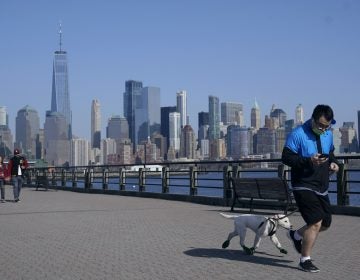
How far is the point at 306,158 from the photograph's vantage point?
6.52 meters

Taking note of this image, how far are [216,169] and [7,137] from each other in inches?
7230

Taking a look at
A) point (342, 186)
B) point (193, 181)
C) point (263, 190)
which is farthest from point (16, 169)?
point (342, 186)

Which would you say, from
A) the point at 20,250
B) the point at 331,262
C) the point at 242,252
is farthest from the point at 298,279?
the point at 20,250

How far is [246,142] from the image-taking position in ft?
428

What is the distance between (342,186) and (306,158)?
22.6 feet

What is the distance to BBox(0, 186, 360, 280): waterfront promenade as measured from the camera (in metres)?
6.69

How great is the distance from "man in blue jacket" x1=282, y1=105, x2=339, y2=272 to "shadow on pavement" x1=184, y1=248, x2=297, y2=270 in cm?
53

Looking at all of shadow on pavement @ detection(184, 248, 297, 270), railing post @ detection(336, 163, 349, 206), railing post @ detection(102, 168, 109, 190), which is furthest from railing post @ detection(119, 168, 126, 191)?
shadow on pavement @ detection(184, 248, 297, 270)

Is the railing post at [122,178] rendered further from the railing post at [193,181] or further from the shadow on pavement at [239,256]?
the shadow on pavement at [239,256]

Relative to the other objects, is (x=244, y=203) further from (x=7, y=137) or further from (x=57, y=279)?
(x=7, y=137)

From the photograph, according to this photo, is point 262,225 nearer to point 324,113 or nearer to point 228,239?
point 228,239

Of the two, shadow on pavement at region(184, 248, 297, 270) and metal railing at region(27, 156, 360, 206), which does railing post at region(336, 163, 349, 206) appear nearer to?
metal railing at region(27, 156, 360, 206)

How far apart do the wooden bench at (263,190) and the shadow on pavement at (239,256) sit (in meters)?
4.49

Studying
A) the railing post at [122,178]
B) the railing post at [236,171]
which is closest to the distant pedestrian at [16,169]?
the railing post at [122,178]
